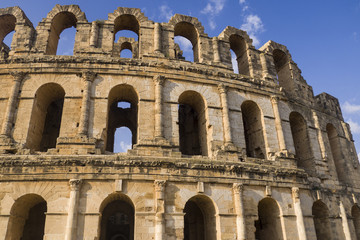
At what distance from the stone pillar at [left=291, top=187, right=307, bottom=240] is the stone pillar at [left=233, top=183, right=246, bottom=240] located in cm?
294

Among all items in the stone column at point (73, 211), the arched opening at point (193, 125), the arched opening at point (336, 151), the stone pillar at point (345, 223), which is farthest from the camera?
the arched opening at point (336, 151)

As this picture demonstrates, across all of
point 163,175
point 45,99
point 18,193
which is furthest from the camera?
point 45,99

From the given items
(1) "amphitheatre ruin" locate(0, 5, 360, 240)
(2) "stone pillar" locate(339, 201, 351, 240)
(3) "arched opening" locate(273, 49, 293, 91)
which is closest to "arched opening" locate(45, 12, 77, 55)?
(1) "amphitheatre ruin" locate(0, 5, 360, 240)

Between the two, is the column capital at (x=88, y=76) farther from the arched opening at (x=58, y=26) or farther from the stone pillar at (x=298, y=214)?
the stone pillar at (x=298, y=214)

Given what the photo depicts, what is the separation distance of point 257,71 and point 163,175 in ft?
29.5

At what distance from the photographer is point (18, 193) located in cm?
1091

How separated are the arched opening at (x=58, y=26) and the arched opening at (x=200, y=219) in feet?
35.4

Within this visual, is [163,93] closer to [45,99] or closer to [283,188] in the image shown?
[45,99]

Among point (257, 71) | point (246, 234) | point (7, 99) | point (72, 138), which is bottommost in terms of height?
point (246, 234)

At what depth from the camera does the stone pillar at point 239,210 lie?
37.7ft

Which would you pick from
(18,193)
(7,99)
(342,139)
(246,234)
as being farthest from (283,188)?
(7,99)

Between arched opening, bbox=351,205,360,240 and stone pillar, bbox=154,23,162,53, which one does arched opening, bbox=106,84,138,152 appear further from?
arched opening, bbox=351,205,360,240

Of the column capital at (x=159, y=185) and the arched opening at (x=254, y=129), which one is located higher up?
the arched opening at (x=254, y=129)

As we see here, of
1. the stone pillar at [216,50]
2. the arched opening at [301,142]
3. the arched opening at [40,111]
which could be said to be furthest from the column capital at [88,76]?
the arched opening at [301,142]
